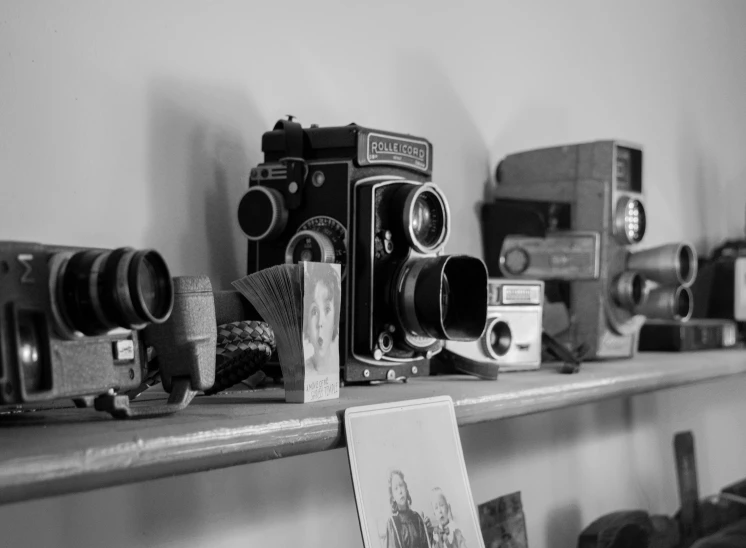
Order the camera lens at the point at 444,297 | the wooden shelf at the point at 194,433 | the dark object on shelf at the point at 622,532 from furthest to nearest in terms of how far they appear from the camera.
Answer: the dark object on shelf at the point at 622,532, the camera lens at the point at 444,297, the wooden shelf at the point at 194,433

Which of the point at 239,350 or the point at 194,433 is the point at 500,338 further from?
the point at 194,433

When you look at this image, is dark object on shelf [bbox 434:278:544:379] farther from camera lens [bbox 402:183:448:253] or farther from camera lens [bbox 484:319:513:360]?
camera lens [bbox 402:183:448:253]

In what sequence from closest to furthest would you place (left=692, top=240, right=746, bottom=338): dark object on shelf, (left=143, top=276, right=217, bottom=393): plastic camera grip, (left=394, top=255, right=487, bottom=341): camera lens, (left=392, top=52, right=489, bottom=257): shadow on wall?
(left=143, top=276, right=217, bottom=393): plastic camera grip < (left=394, top=255, right=487, bottom=341): camera lens < (left=392, top=52, right=489, bottom=257): shadow on wall < (left=692, top=240, right=746, bottom=338): dark object on shelf

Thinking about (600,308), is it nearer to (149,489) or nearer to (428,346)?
(428,346)

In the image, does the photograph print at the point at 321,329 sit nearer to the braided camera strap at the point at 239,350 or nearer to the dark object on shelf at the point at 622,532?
the braided camera strap at the point at 239,350

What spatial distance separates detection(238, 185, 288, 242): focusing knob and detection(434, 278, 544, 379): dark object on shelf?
0.87 feet

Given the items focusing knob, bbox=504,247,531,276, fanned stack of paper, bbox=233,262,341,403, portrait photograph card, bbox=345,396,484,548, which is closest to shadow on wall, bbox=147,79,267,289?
fanned stack of paper, bbox=233,262,341,403

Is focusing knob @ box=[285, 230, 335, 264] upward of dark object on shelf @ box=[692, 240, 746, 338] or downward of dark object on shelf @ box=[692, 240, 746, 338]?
upward

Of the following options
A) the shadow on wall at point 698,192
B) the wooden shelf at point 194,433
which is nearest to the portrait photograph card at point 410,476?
the wooden shelf at point 194,433

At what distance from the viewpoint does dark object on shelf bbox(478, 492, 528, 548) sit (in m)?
1.38

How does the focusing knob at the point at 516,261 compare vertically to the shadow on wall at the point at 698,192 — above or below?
below

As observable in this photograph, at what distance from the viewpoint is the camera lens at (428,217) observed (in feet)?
3.01

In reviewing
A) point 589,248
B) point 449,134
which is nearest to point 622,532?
point 589,248

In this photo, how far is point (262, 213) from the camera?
0.93 metres
